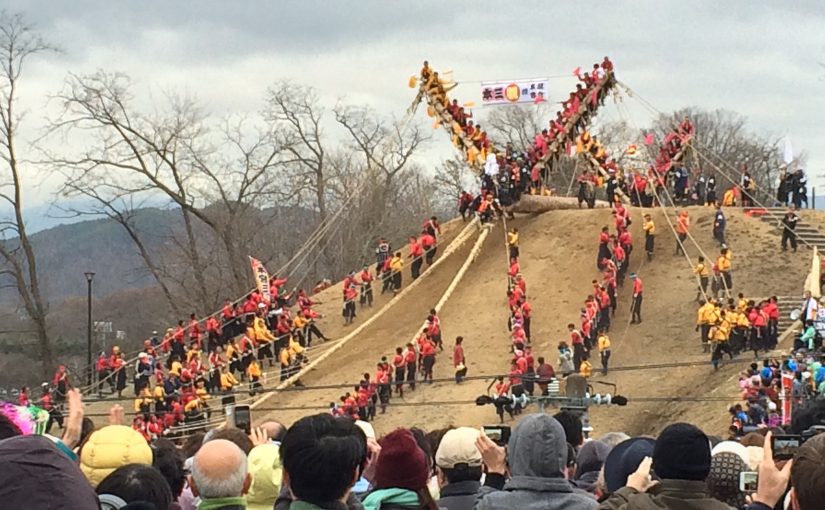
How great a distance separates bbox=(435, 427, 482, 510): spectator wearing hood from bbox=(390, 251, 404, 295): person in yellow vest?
23202 mm

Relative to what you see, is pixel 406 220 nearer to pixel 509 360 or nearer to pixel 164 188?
pixel 164 188

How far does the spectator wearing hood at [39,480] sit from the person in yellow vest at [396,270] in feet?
83.5

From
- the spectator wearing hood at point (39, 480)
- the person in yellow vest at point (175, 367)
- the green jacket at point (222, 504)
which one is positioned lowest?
the person in yellow vest at point (175, 367)

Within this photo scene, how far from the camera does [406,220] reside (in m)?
54.4

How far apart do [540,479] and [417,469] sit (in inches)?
20.5

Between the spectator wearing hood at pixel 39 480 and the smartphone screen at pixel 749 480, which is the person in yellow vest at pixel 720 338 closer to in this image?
the smartphone screen at pixel 749 480

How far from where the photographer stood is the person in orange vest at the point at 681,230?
2648 cm

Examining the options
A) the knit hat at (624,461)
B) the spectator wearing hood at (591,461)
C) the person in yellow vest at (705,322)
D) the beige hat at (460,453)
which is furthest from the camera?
the person in yellow vest at (705,322)

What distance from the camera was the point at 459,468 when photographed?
497 centimetres

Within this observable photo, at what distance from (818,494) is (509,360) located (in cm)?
2060

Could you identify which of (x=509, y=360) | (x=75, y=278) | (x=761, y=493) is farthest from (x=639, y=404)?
(x=75, y=278)

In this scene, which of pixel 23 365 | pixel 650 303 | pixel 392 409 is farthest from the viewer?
pixel 23 365

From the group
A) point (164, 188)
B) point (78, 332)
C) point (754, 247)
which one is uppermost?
point (164, 188)

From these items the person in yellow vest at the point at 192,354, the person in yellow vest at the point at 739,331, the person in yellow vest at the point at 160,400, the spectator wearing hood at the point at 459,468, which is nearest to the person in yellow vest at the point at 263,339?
the person in yellow vest at the point at 192,354
